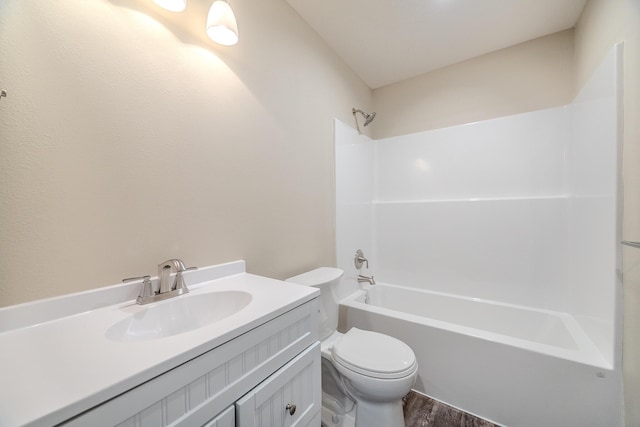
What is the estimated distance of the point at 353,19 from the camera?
1629mm

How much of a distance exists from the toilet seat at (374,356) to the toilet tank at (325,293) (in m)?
0.12

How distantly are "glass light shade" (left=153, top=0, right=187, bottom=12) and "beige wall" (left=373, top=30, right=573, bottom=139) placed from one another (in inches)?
80.8

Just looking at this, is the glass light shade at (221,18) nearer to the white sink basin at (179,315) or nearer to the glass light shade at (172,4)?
the glass light shade at (172,4)

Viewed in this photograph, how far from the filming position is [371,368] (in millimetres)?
1144

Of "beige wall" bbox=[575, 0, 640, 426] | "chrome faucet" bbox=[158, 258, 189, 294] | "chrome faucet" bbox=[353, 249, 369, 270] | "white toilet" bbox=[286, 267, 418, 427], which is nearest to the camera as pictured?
"chrome faucet" bbox=[158, 258, 189, 294]

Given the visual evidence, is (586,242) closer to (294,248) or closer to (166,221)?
(294,248)

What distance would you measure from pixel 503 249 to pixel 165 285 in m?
2.33

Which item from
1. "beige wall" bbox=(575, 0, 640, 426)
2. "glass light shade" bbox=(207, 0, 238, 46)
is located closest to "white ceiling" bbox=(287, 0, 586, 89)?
"beige wall" bbox=(575, 0, 640, 426)

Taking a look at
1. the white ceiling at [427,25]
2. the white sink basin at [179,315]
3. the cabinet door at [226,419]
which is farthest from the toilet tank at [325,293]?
the white ceiling at [427,25]

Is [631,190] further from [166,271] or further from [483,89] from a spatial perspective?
[166,271]

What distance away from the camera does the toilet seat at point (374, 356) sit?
3.72 ft

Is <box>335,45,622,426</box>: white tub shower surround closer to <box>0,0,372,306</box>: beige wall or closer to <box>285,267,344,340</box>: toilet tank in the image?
<box>285,267,344,340</box>: toilet tank

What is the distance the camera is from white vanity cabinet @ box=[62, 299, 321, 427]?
46cm

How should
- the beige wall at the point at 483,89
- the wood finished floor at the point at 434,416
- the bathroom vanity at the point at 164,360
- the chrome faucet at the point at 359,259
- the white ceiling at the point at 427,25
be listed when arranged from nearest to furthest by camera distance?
the bathroom vanity at the point at 164,360, the wood finished floor at the point at 434,416, the white ceiling at the point at 427,25, the beige wall at the point at 483,89, the chrome faucet at the point at 359,259
